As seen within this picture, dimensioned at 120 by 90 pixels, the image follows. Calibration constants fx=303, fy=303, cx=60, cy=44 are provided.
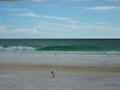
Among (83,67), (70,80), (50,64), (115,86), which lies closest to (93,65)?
(83,67)

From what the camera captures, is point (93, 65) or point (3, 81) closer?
point (3, 81)

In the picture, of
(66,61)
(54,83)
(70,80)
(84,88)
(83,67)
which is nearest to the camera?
(84,88)

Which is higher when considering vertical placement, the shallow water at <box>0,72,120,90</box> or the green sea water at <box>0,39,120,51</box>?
the green sea water at <box>0,39,120,51</box>

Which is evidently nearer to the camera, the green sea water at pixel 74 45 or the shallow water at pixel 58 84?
the shallow water at pixel 58 84

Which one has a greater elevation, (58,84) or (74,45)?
(74,45)

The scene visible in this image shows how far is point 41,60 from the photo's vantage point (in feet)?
24.7

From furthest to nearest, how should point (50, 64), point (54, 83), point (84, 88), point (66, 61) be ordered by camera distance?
1. point (66, 61)
2. point (50, 64)
3. point (54, 83)
4. point (84, 88)

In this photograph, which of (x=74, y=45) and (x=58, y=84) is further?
(x=74, y=45)

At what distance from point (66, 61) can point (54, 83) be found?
10.8 feet

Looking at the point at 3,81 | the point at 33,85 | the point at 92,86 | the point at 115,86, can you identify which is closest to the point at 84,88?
the point at 92,86

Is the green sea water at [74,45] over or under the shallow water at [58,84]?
over

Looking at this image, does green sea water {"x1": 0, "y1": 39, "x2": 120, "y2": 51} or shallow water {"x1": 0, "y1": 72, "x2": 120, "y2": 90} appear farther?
green sea water {"x1": 0, "y1": 39, "x2": 120, "y2": 51}

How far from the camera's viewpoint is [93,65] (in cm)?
673

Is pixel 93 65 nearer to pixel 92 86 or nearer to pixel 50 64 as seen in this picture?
pixel 50 64
